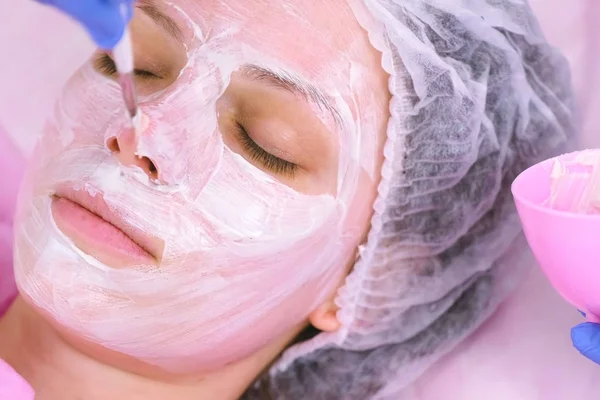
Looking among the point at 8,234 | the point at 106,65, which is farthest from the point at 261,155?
the point at 8,234

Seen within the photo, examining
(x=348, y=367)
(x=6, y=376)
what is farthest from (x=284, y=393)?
(x=6, y=376)

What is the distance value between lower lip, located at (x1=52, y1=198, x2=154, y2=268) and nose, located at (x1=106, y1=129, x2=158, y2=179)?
0.29 feet

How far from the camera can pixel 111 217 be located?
92 centimetres

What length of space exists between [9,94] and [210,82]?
3.03ft

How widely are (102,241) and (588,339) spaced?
2.19 feet

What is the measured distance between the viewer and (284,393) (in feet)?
4.30

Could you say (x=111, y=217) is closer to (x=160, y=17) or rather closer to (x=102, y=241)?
(x=102, y=241)

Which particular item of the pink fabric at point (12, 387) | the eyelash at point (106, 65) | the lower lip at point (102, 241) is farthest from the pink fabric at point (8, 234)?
the eyelash at point (106, 65)

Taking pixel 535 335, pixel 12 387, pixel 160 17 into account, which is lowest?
pixel 12 387

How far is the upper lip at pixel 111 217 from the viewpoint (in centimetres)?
92

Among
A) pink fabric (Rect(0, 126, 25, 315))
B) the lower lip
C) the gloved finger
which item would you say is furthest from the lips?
the gloved finger

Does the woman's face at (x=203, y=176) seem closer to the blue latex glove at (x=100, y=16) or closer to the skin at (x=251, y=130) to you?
the skin at (x=251, y=130)

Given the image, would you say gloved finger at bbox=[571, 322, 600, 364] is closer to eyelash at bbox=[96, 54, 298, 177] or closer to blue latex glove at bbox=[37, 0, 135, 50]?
eyelash at bbox=[96, 54, 298, 177]

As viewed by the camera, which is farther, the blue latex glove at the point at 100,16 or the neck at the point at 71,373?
the neck at the point at 71,373
